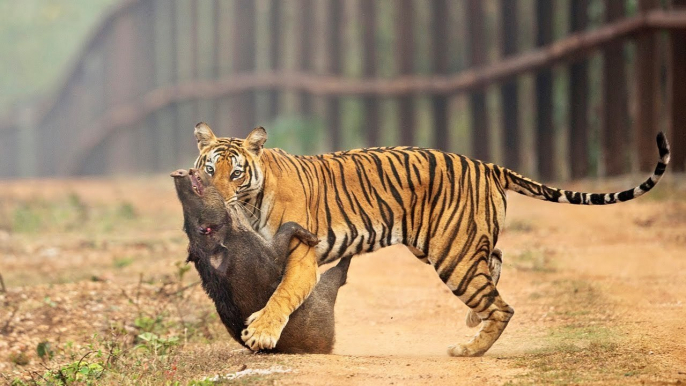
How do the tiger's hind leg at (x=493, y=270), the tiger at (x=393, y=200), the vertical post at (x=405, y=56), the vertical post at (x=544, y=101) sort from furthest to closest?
the vertical post at (x=405, y=56), the vertical post at (x=544, y=101), the tiger's hind leg at (x=493, y=270), the tiger at (x=393, y=200)

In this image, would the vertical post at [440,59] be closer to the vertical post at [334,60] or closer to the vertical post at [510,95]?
the vertical post at [510,95]

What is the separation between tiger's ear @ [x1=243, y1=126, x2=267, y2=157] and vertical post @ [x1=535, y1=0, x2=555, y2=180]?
25.4ft

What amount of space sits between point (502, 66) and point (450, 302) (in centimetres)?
658

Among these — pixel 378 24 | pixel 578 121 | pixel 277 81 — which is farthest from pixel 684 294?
pixel 277 81

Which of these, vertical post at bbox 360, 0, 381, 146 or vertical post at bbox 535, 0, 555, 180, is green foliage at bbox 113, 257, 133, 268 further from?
vertical post at bbox 360, 0, 381, 146

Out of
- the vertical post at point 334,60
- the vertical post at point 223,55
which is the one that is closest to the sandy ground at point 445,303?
the vertical post at point 334,60

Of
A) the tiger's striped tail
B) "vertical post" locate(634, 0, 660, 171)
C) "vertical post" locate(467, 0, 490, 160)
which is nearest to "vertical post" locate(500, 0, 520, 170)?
"vertical post" locate(467, 0, 490, 160)

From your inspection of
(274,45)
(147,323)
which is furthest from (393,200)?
(274,45)

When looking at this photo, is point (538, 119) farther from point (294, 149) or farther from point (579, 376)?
point (579, 376)

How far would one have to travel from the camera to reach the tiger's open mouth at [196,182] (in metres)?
5.79

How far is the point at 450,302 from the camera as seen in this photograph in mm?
7961

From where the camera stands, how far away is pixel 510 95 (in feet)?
46.4

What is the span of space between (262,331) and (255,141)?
1.14 m

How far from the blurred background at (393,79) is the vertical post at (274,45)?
0.08 feet
